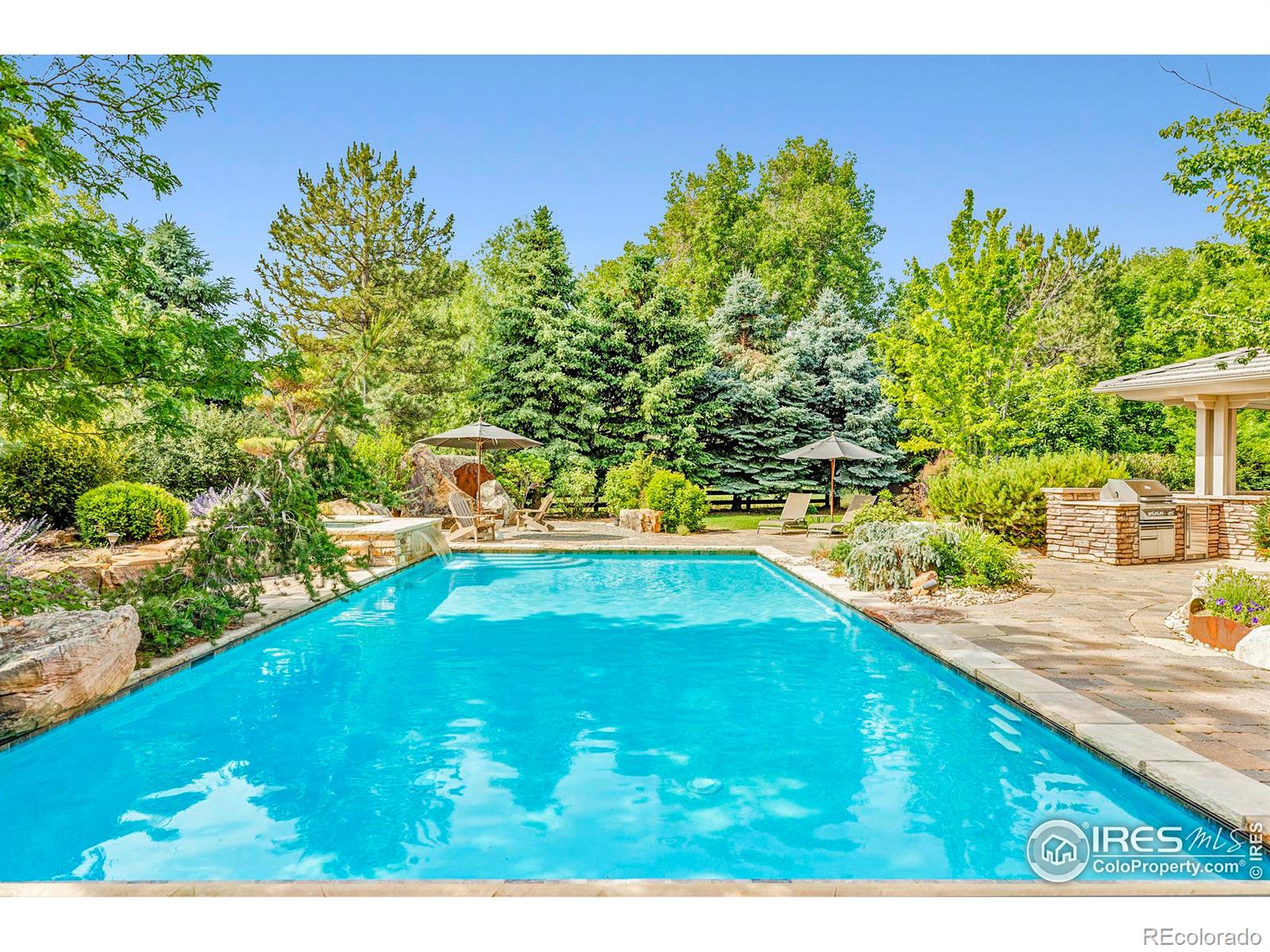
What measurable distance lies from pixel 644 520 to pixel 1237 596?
11.2m

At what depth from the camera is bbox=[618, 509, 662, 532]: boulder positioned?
16156 millimetres

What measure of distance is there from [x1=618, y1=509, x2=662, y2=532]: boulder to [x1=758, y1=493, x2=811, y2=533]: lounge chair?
2.43 metres

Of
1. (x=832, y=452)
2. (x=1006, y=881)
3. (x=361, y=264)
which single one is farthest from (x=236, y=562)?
(x=361, y=264)

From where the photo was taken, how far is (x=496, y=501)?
54.8ft

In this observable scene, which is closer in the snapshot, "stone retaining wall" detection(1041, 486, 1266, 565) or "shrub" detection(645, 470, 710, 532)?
"stone retaining wall" detection(1041, 486, 1266, 565)

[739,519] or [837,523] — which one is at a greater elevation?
[837,523]

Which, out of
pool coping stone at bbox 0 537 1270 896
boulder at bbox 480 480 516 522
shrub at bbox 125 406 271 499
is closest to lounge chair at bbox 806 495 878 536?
boulder at bbox 480 480 516 522

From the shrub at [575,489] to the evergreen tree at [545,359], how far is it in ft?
2.44

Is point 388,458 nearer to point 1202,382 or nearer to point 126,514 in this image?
point 126,514

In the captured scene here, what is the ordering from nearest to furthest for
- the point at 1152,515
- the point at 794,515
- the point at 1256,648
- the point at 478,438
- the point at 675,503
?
the point at 1256,648 → the point at 1152,515 → the point at 478,438 → the point at 794,515 → the point at 675,503

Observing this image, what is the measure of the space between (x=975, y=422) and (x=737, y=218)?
20938 mm

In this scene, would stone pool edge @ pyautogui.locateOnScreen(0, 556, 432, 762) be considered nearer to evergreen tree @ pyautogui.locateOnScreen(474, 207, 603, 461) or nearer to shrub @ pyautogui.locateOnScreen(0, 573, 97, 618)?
shrub @ pyautogui.locateOnScreen(0, 573, 97, 618)
